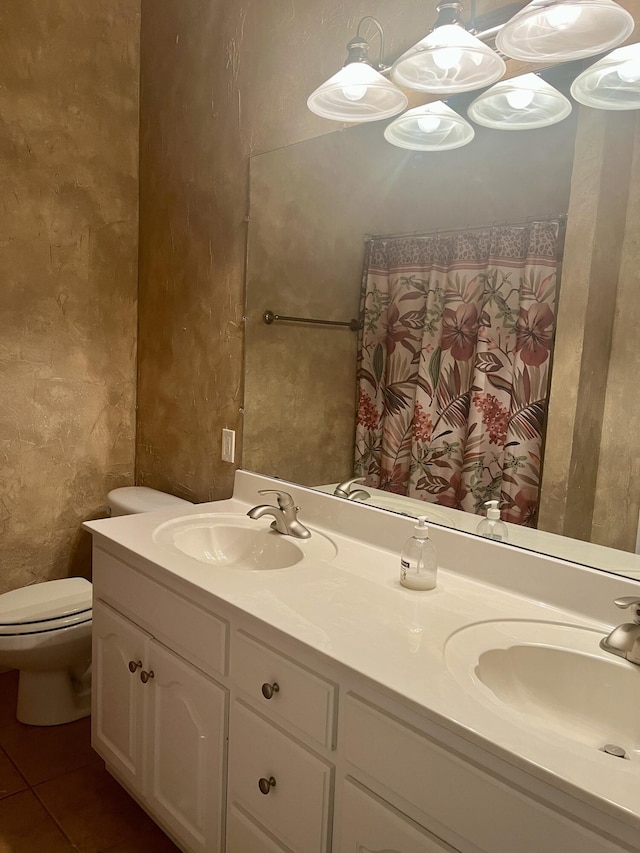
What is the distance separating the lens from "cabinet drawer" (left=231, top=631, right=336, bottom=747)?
111 cm

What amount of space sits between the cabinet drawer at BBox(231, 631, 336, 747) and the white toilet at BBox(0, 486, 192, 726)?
972 mm

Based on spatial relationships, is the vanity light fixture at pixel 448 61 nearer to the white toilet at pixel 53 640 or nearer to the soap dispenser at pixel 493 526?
the soap dispenser at pixel 493 526

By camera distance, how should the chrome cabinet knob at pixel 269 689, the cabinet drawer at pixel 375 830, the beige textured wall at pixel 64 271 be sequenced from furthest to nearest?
the beige textured wall at pixel 64 271 → the chrome cabinet knob at pixel 269 689 → the cabinet drawer at pixel 375 830

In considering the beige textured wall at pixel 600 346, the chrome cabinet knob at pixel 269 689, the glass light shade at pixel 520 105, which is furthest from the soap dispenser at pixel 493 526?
the glass light shade at pixel 520 105

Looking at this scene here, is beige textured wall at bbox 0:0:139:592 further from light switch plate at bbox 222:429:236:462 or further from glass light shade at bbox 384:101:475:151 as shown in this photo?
glass light shade at bbox 384:101:475:151

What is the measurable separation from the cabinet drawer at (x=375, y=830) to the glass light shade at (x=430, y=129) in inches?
56.0

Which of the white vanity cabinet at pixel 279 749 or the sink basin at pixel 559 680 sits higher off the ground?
the sink basin at pixel 559 680

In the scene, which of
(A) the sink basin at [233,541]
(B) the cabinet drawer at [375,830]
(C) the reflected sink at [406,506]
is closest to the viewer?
(B) the cabinet drawer at [375,830]

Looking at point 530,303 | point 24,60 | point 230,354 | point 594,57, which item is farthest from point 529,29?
point 24,60

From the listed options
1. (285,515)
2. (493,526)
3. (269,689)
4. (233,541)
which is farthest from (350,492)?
(269,689)

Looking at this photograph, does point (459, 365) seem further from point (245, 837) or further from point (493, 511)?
point (245, 837)

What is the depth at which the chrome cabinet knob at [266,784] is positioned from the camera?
1.23m

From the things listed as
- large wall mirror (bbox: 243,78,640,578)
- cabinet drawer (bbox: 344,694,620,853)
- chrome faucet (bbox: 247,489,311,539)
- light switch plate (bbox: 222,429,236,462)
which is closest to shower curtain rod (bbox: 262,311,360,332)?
large wall mirror (bbox: 243,78,640,578)

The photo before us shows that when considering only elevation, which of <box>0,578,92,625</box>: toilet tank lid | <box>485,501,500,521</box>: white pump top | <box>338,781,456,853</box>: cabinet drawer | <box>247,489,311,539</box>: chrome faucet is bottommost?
<box>0,578,92,625</box>: toilet tank lid
